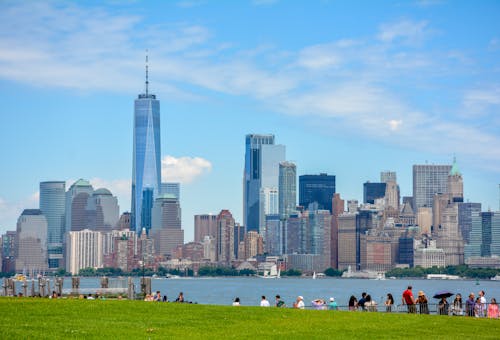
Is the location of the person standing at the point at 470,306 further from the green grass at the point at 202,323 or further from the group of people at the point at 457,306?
the green grass at the point at 202,323

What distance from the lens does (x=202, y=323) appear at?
4031 cm

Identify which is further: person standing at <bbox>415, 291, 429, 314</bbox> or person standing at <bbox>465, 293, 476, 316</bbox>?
person standing at <bbox>465, 293, 476, 316</bbox>

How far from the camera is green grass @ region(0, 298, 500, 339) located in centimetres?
3681

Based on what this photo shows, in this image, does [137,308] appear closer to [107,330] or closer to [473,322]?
[107,330]

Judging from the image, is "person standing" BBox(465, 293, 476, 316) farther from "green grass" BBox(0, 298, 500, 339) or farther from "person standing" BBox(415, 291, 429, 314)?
"green grass" BBox(0, 298, 500, 339)

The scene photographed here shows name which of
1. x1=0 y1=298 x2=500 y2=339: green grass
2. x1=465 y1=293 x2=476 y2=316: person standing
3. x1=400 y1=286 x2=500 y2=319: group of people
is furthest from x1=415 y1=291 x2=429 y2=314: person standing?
x1=0 y1=298 x2=500 y2=339: green grass

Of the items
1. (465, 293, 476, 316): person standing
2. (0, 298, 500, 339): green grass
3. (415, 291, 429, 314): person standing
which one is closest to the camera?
(0, 298, 500, 339): green grass

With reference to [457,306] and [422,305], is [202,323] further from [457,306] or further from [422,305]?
[457,306]

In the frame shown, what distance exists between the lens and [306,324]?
135 ft

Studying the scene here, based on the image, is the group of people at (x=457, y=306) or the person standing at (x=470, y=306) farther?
the person standing at (x=470, y=306)

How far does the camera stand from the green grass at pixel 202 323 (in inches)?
1449

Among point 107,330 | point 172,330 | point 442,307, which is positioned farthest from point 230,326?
point 442,307

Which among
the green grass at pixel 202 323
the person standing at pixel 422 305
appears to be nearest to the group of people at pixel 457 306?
the person standing at pixel 422 305

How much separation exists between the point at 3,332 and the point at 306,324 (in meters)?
12.1
